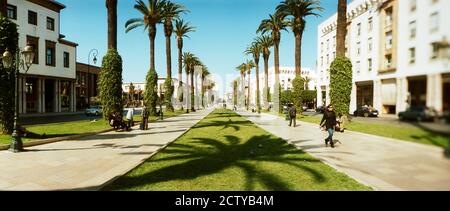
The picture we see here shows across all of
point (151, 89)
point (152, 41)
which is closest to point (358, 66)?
point (151, 89)

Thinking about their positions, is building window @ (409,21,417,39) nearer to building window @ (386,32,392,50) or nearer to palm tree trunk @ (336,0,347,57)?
building window @ (386,32,392,50)

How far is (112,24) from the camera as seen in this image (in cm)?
2405

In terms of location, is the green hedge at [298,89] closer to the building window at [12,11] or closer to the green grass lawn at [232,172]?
the green grass lawn at [232,172]

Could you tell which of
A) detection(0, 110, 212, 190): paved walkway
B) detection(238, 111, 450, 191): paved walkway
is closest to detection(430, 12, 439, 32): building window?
detection(238, 111, 450, 191): paved walkway

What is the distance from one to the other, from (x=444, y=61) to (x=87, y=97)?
7770 centimetres

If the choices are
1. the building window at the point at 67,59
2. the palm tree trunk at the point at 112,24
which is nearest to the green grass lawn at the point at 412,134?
the palm tree trunk at the point at 112,24

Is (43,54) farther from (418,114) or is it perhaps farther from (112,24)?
(418,114)

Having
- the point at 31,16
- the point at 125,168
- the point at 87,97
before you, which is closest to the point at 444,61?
the point at 125,168

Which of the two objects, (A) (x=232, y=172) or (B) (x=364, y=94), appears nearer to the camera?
(B) (x=364, y=94)

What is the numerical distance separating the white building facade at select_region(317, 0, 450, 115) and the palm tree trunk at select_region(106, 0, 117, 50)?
76.6ft

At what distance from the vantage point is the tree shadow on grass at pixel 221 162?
7688 mm

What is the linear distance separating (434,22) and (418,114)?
0.33 meters

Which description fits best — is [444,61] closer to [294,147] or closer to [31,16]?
[294,147]

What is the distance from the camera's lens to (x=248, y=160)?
35.0 feet
